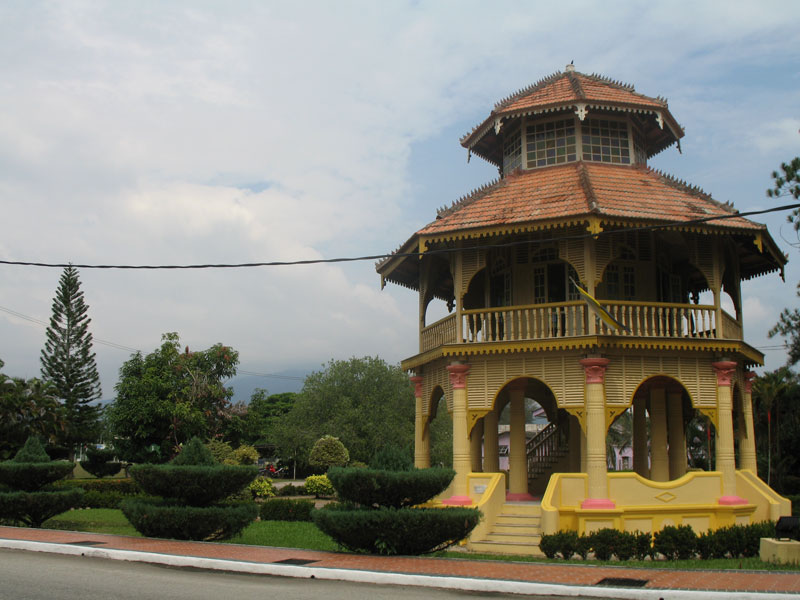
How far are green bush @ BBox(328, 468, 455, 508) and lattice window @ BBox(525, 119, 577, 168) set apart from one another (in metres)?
11.4

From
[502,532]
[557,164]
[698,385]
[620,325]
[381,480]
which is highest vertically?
[557,164]

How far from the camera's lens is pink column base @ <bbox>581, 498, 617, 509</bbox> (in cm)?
1662

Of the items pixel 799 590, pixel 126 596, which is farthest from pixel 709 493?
pixel 126 596

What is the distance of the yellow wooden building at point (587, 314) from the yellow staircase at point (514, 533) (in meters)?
0.04

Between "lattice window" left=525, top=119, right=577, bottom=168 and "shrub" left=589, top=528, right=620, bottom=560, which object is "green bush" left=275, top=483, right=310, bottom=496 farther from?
"shrub" left=589, top=528, right=620, bottom=560

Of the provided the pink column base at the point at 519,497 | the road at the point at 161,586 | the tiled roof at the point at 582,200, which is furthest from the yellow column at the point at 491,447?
the road at the point at 161,586

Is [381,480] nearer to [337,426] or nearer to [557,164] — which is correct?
[557,164]

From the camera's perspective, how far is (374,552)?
12.5 metres

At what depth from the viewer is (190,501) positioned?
1445cm

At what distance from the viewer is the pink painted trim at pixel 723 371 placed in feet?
59.3

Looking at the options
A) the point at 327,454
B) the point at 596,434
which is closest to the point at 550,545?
the point at 596,434

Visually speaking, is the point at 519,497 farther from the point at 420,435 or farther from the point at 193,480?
the point at 193,480

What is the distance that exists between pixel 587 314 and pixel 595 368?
1.36 meters

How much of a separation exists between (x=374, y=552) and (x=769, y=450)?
27.1 metres
